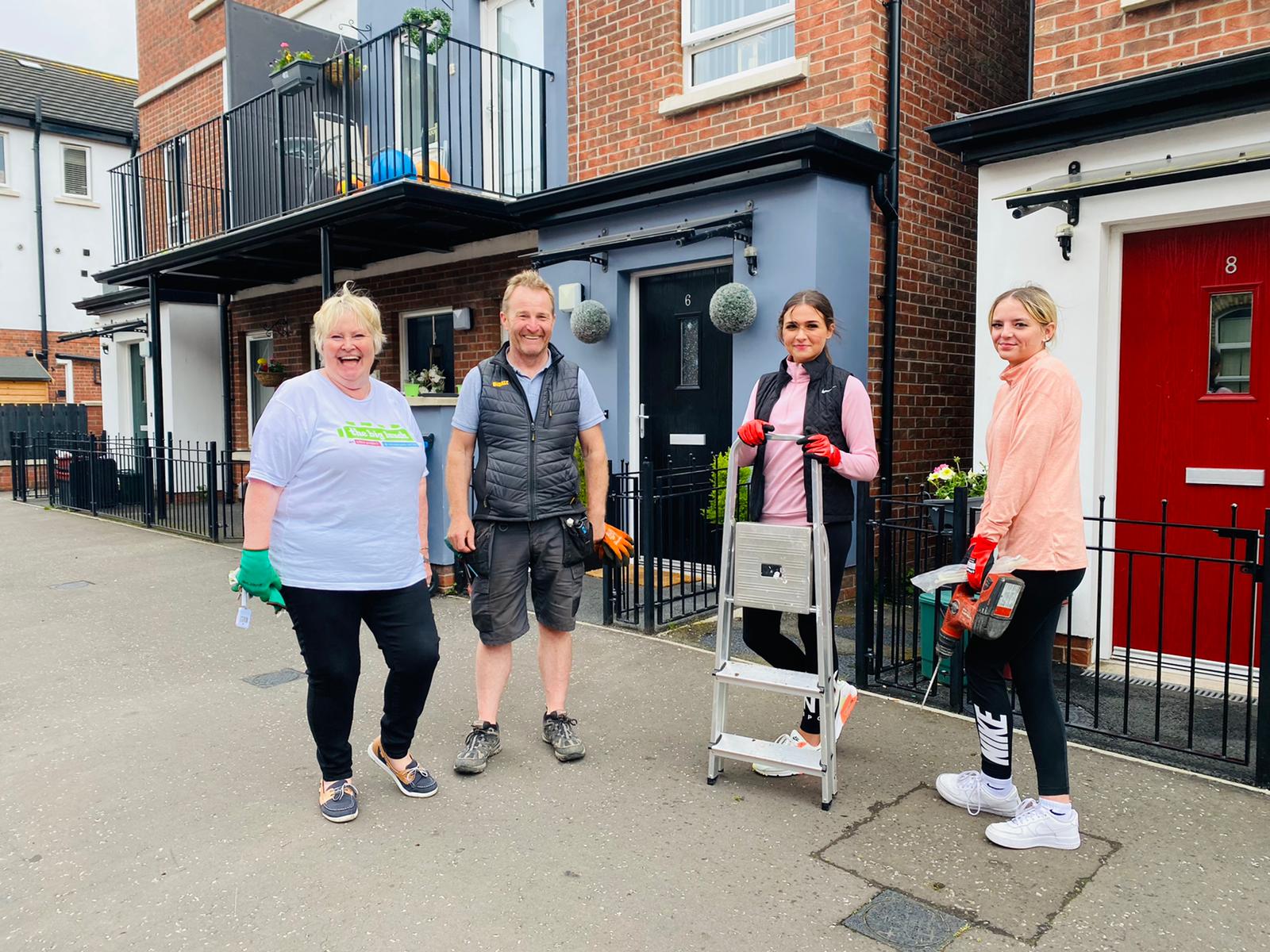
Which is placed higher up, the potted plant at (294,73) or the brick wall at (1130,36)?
the potted plant at (294,73)

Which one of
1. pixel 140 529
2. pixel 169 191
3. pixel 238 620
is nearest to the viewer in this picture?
pixel 238 620

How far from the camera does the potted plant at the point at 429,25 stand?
793 cm

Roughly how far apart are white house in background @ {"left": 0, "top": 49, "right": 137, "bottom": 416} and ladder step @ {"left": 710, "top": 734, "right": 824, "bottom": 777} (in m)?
20.6

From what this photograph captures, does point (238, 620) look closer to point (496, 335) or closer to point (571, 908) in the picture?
point (571, 908)

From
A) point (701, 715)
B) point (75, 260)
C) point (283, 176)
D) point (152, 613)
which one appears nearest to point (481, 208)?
point (283, 176)

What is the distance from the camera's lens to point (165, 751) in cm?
410

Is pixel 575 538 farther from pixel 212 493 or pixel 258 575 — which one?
pixel 212 493

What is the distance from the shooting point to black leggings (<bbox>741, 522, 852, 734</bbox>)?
3654 millimetres

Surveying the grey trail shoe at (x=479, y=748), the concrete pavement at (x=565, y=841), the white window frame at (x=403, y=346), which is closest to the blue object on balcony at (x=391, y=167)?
the white window frame at (x=403, y=346)

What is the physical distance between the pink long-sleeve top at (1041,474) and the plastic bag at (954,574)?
0.11ft

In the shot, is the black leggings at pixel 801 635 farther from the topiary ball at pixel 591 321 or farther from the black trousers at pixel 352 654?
the topiary ball at pixel 591 321

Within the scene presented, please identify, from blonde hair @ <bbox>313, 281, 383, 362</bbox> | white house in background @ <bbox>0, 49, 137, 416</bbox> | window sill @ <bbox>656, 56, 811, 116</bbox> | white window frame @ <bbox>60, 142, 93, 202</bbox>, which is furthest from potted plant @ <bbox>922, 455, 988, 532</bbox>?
white window frame @ <bbox>60, 142, 93, 202</bbox>

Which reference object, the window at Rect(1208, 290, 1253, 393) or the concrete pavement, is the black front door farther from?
the window at Rect(1208, 290, 1253, 393)

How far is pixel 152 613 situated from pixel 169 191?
26.5 feet
